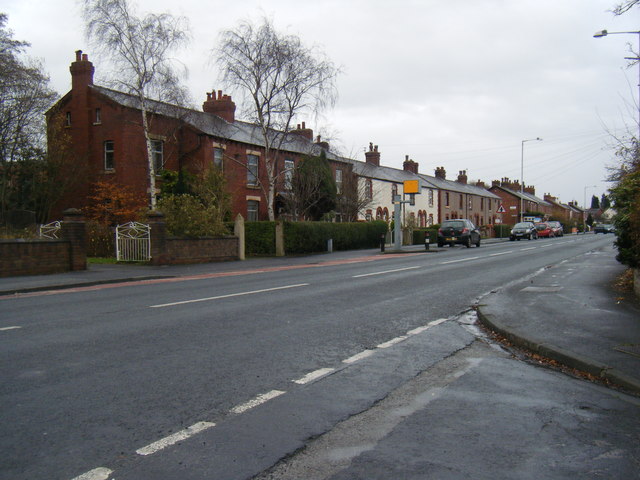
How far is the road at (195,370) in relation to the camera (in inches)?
137

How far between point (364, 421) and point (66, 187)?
106 feet

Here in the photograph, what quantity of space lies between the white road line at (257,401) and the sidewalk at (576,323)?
134 inches

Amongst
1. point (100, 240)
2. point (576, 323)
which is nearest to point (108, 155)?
point (100, 240)

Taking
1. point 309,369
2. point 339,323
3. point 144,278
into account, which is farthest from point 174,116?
point 309,369

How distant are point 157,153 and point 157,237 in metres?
14.8

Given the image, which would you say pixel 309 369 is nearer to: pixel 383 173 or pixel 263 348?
pixel 263 348

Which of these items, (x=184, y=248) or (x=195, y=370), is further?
(x=184, y=248)

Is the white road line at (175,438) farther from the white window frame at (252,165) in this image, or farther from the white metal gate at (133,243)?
the white window frame at (252,165)

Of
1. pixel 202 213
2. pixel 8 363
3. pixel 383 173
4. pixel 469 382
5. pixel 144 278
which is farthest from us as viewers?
pixel 383 173

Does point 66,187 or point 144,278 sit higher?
point 66,187

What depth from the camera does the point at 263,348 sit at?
6.34 meters

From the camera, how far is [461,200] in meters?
68.8

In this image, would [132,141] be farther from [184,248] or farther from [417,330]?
[417,330]

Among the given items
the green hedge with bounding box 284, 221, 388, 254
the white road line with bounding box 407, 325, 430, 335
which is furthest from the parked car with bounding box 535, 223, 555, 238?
the white road line with bounding box 407, 325, 430, 335
